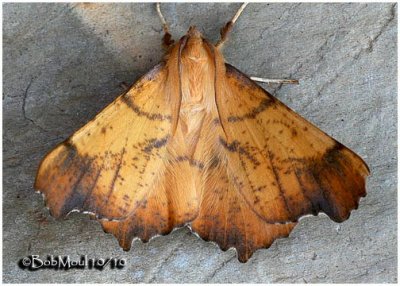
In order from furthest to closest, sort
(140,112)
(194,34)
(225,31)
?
(225,31)
(194,34)
(140,112)

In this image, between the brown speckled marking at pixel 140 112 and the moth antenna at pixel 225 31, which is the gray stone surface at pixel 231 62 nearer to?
the moth antenna at pixel 225 31

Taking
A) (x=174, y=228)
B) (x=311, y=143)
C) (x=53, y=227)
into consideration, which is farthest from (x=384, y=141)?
(x=53, y=227)

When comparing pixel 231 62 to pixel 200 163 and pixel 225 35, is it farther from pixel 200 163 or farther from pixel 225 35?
pixel 200 163

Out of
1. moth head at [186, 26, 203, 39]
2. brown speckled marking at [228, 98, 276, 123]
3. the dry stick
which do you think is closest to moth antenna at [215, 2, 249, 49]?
the dry stick

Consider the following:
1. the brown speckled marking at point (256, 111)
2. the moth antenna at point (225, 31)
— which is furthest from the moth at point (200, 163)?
the moth antenna at point (225, 31)

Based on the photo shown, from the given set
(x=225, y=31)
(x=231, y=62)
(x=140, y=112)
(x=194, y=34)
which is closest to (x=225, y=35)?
(x=225, y=31)
